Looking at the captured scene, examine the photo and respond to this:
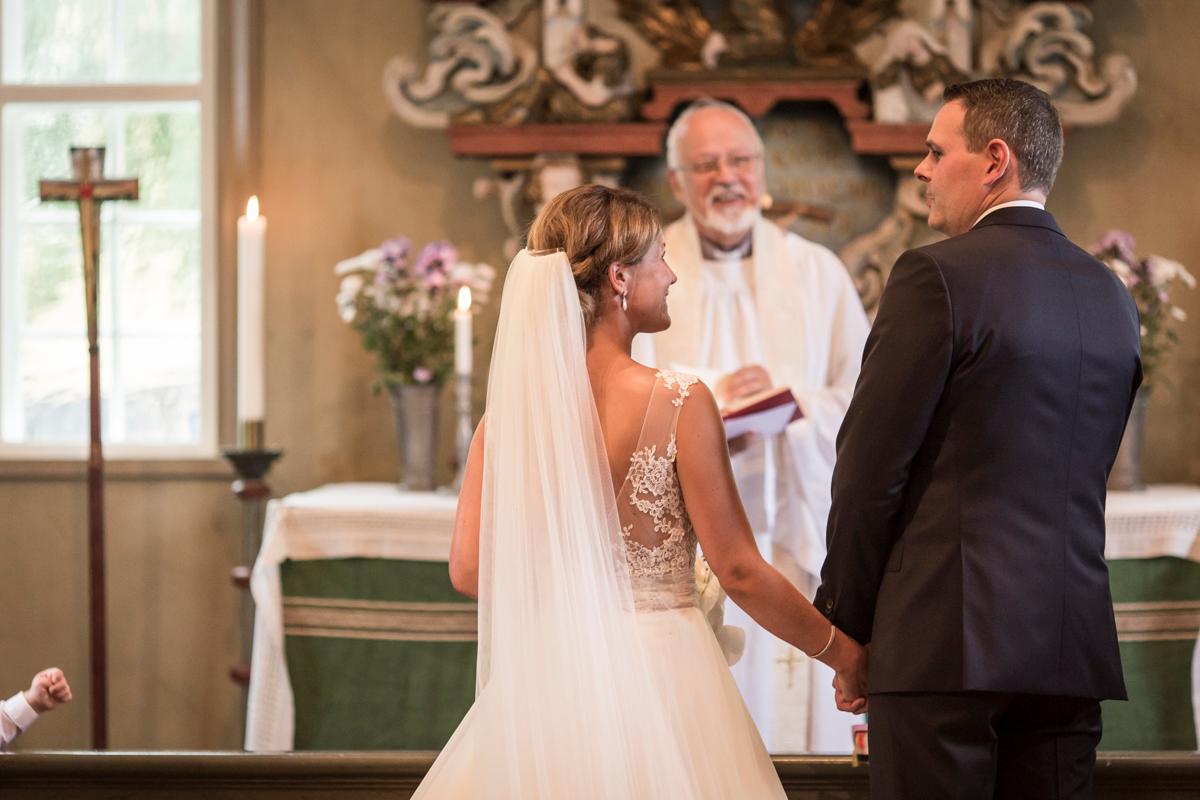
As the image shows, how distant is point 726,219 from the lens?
14.4 ft

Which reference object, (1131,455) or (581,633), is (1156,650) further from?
(581,633)

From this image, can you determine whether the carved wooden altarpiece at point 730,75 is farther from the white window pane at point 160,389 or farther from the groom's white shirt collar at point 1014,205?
the groom's white shirt collar at point 1014,205

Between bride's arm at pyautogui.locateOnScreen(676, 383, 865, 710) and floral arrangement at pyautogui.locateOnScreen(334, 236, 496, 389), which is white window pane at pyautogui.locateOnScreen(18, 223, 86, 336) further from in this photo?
bride's arm at pyautogui.locateOnScreen(676, 383, 865, 710)

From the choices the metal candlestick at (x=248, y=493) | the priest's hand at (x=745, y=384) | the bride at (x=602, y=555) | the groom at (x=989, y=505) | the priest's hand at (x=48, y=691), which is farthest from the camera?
the metal candlestick at (x=248, y=493)

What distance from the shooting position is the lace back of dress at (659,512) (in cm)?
234

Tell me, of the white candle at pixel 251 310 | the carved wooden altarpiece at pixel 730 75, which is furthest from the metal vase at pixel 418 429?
the carved wooden altarpiece at pixel 730 75

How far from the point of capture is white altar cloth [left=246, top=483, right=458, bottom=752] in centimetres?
436

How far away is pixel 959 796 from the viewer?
214 centimetres

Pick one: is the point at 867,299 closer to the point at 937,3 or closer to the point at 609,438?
the point at 937,3

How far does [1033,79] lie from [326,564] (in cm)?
303

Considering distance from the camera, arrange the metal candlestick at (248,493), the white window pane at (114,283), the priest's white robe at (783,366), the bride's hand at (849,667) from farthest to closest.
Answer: the white window pane at (114,283) < the metal candlestick at (248,493) < the priest's white robe at (783,366) < the bride's hand at (849,667)

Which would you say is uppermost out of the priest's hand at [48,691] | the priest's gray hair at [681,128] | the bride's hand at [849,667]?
the priest's gray hair at [681,128]

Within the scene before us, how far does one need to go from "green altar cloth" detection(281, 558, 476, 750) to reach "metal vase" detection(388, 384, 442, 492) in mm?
443

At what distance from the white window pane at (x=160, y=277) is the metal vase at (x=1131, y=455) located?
3565 mm
